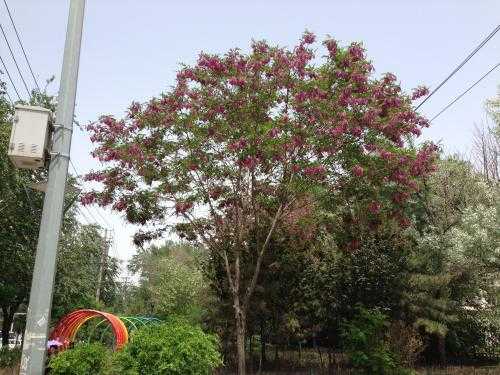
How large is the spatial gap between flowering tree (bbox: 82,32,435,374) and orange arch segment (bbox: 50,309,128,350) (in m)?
5.06

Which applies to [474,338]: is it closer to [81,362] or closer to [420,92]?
[420,92]

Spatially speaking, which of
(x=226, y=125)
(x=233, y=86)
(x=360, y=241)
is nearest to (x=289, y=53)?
(x=233, y=86)

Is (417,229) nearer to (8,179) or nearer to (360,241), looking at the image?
(360,241)

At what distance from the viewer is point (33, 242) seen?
19.7m

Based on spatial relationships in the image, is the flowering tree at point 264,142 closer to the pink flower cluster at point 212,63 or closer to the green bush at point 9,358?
the pink flower cluster at point 212,63

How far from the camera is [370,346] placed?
647 inches

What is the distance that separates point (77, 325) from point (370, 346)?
42.3ft

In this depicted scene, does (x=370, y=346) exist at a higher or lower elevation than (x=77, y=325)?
lower

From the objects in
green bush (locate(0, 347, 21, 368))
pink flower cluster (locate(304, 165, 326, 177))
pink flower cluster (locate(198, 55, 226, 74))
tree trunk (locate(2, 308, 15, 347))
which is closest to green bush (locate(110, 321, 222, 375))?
pink flower cluster (locate(304, 165, 326, 177))

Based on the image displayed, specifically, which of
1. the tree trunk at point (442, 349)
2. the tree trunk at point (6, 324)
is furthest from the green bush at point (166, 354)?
the tree trunk at point (6, 324)

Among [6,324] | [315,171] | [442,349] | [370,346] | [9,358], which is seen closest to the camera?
[315,171]

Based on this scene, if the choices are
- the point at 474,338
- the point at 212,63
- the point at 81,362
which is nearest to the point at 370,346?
the point at 474,338

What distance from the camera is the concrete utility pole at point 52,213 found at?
13.3 feet

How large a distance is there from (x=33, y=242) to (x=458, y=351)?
20.0 m
